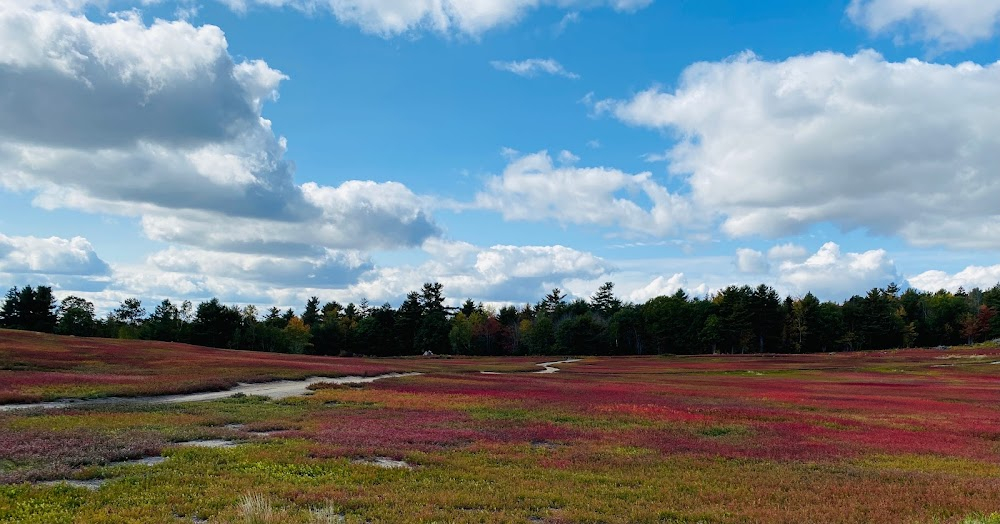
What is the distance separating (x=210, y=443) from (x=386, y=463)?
21.8ft

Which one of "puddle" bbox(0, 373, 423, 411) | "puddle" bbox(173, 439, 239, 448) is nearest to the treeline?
"puddle" bbox(0, 373, 423, 411)

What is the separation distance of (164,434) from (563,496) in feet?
47.4

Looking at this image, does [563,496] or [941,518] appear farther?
[563,496]

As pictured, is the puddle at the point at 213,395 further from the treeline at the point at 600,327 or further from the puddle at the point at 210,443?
the treeline at the point at 600,327

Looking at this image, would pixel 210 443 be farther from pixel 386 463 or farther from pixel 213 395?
pixel 213 395

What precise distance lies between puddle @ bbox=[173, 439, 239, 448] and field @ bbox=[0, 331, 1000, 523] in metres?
0.18

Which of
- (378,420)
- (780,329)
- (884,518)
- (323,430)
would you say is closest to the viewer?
(884,518)

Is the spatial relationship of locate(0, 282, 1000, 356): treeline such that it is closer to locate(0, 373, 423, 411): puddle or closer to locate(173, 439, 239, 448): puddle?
locate(0, 373, 423, 411): puddle

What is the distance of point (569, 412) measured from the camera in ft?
102

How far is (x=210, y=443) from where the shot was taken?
19922mm

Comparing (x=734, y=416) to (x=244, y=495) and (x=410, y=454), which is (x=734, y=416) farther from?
(x=244, y=495)

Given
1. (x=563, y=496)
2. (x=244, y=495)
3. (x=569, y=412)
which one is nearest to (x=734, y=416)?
(x=569, y=412)

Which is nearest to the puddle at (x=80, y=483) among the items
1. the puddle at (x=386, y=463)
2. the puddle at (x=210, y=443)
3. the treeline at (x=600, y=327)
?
the puddle at (x=210, y=443)

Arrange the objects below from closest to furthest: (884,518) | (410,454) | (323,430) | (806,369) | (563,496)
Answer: (884,518), (563,496), (410,454), (323,430), (806,369)
